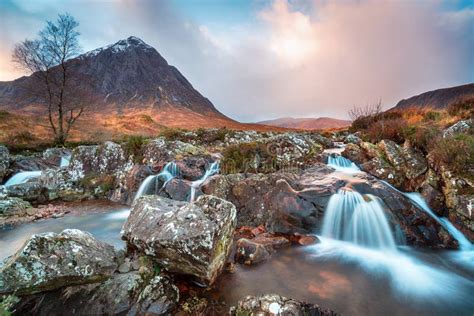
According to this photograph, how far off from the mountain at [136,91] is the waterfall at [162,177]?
49.0m

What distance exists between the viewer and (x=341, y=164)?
10352mm

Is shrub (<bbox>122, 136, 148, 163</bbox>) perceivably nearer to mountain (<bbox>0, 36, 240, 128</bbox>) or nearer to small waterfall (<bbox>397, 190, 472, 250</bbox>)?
small waterfall (<bbox>397, 190, 472, 250</bbox>)

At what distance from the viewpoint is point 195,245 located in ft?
12.7

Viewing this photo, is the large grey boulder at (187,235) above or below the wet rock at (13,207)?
above

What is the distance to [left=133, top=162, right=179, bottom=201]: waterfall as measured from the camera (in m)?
9.59

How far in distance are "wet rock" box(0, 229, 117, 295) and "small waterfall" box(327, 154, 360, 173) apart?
9158 mm

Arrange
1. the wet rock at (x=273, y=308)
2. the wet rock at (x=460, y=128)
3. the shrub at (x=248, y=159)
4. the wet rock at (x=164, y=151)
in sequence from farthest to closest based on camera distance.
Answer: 1. the wet rock at (x=164, y=151)
2. the shrub at (x=248, y=159)
3. the wet rock at (x=460, y=128)
4. the wet rock at (x=273, y=308)

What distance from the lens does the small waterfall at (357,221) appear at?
6340 millimetres

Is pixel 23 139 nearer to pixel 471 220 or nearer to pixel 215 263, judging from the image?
pixel 215 263

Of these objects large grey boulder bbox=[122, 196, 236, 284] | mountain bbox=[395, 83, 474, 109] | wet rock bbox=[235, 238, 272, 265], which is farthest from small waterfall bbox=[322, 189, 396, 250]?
mountain bbox=[395, 83, 474, 109]

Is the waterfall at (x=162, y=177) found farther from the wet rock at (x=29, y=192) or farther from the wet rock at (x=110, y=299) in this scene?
the wet rock at (x=110, y=299)

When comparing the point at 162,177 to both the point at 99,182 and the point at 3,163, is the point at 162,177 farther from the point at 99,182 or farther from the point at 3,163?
the point at 3,163

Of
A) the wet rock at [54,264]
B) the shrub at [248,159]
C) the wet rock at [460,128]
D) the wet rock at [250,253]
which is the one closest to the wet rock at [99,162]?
the shrub at [248,159]

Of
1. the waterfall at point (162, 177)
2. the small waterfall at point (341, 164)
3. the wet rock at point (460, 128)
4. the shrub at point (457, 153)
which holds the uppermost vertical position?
the wet rock at point (460, 128)
